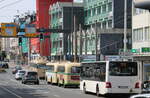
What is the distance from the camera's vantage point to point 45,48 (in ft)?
416

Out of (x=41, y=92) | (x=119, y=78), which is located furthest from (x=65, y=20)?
(x=119, y=78)

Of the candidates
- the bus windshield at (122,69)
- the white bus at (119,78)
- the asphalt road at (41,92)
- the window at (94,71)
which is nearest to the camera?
the white bus at (119,78)

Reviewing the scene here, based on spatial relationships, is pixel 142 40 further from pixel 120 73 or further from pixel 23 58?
pixel 23 58

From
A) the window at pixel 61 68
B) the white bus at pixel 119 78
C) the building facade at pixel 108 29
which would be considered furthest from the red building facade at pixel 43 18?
the white bus at pixel 119 78

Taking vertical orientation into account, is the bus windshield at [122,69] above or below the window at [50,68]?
above

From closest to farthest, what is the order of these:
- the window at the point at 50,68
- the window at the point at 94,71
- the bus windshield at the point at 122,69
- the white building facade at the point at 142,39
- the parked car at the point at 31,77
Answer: the bus windshield at the point at 122,69 < the window at the point at 94,71 < the white building facade at the point at 142,39 < the window at the point at 50,68 < the parked car at the point at 31,77

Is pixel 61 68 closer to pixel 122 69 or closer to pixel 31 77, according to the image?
pixel 31 77

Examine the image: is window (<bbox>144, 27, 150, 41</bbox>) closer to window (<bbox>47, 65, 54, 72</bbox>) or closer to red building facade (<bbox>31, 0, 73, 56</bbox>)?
window (<bbox>47, 65, 54, 72</bbox>)

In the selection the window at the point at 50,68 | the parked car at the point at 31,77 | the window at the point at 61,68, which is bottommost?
the parked car at the point at 31,77

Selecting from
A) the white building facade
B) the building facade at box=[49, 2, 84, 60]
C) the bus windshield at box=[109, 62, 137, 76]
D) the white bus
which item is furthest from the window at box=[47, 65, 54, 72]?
the building facade at box=[49, 2, 84, 60]

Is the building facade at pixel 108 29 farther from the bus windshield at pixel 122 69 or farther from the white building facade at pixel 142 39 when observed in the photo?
the bus windshield at pixel 122 69

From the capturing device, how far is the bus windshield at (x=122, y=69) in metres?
30.8

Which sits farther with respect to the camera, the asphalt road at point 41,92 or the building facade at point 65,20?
the building facade at point 65,20

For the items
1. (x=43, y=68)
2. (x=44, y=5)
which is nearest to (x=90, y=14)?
(x=43, y=68)
